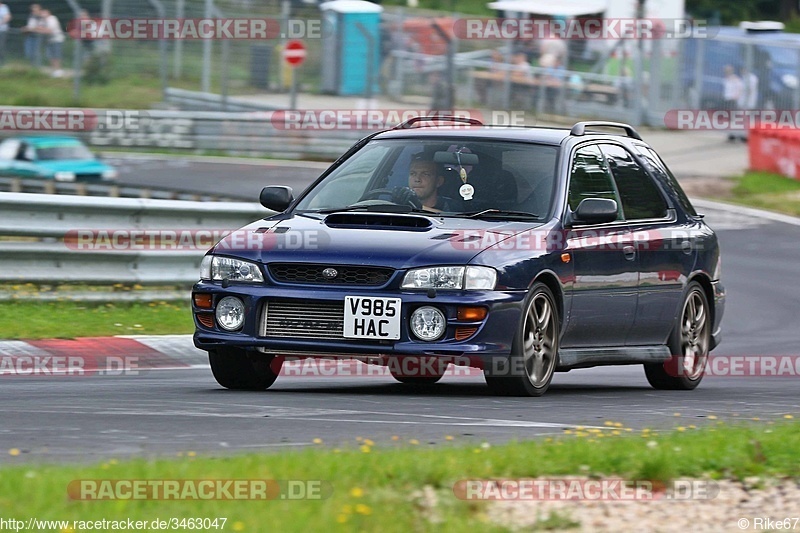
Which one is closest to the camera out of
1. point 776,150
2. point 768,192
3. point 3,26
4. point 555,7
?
point 768,192

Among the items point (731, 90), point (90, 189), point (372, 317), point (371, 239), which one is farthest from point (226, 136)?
point (372, 317)

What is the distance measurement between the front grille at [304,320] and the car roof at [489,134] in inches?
69.4

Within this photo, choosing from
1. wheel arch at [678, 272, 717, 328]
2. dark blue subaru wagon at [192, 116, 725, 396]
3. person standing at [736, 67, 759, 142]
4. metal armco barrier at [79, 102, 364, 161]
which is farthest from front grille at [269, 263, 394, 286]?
person standing at [736, 67, 759, 142]

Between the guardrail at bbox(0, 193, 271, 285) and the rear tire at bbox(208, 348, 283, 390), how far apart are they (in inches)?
164

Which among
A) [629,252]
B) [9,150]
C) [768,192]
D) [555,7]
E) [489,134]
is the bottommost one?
[768,192]

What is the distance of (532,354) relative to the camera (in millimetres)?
8930

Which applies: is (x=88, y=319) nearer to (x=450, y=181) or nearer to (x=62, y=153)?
(x=450, y=181)

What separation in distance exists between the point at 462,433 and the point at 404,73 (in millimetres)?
29147

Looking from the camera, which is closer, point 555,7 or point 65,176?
point 65,176

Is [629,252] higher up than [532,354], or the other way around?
[629,252]

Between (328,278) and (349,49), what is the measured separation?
1061 inches

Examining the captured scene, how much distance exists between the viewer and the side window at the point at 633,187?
1036 cm

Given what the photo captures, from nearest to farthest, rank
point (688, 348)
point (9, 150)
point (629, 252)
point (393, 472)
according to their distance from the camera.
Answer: point (393, 472)
point (629, 252)
point (688, 348)
point (9, 150)

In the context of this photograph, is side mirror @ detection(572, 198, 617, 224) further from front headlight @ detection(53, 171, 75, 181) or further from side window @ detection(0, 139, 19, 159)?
side window @ detection(0, 139, 19, 159)
